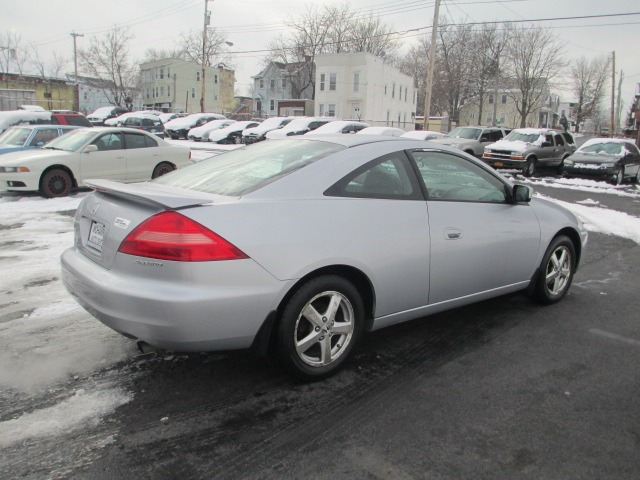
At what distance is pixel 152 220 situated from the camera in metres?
2.88

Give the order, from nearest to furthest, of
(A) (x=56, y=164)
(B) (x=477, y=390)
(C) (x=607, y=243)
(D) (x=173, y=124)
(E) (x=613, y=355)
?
(B) (x=477, y=390), (E) (x=613, y=355), (C) (x=607, y=243), (A) (x=56, y=164), (D) (x=173, y=124)

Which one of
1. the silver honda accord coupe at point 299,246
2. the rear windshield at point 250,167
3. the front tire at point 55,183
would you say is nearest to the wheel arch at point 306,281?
the silver honda accord coupe at point 299,246

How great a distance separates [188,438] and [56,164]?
9502 millimetres

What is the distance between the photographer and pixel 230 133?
33000 millimetres

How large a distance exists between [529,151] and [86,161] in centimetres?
1479

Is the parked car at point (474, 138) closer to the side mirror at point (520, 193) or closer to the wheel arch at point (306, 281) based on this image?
the side mirror at point (520, 193)

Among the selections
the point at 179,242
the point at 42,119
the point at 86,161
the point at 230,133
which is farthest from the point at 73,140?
the point at 230,133

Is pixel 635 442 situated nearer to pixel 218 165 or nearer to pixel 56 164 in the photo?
pixel 218 165

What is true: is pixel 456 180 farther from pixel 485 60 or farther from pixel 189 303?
pixel 485 60

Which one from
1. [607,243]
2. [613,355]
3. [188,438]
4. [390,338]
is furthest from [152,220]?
[607,243]

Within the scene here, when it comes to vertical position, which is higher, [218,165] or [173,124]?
[173,124]

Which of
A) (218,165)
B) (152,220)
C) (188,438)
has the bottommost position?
(188,438)

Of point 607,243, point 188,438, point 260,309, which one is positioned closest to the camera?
point 188,438

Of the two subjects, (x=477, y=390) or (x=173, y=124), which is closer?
(x=477, y=390)
